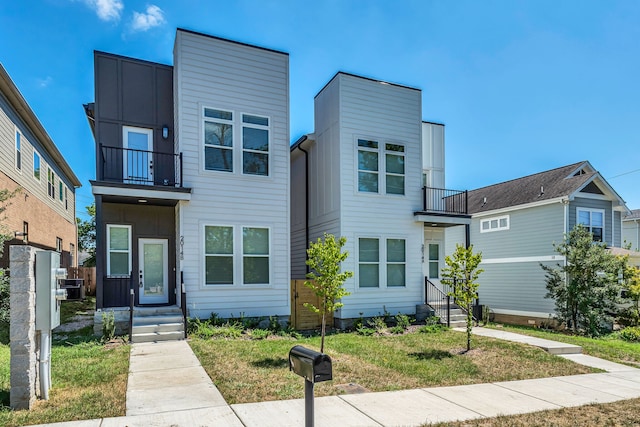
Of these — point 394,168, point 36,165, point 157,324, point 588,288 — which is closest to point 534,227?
point 588,288

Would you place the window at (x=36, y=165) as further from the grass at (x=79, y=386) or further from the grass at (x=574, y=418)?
the grass at (x=574, y=418)

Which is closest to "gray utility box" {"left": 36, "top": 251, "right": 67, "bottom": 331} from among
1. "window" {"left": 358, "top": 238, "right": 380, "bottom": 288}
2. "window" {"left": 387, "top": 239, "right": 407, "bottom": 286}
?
"window" {"left": 358, "top": 238, "right": 380, "bottom": 288}

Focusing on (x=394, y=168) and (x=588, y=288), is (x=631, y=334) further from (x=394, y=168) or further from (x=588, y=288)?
(x=394, y=168)

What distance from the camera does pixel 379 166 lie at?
43.4 feet

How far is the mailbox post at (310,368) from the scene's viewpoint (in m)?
2.68

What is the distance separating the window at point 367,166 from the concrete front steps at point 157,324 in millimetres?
6659

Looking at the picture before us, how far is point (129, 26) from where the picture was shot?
42.4ft

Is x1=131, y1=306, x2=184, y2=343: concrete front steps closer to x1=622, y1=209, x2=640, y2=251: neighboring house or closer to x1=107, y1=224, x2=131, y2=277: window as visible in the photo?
x1=107, y1=224, x2=131, y2=277: window

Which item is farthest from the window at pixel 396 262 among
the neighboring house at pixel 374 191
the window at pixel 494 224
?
the window at pixel 494 224

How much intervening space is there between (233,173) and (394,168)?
17.7 feet

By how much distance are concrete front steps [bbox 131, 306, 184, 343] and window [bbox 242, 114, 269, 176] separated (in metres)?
4.40

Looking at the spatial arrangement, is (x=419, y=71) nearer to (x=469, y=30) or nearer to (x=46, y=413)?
(x=469, y=30)

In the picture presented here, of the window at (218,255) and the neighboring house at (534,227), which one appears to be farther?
the neighboring house at (534,227)

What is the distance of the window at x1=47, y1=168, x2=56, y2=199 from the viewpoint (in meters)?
18.3
